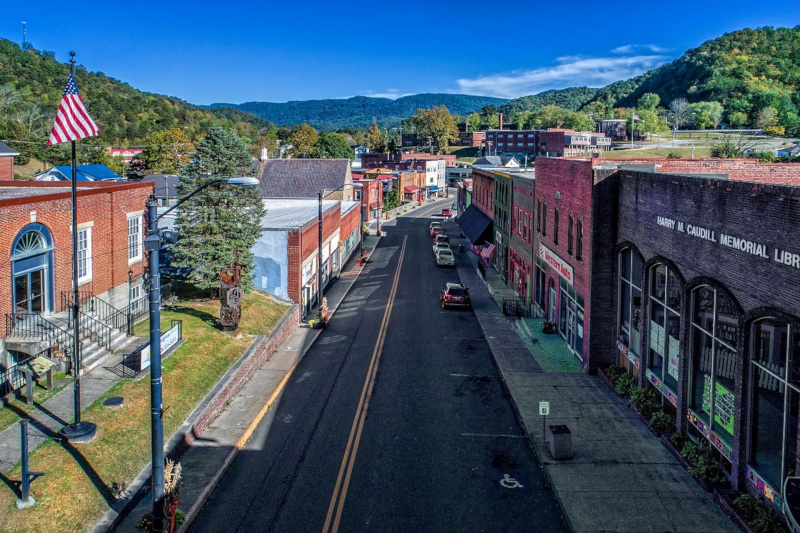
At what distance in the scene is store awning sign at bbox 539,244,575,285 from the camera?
2727 cm

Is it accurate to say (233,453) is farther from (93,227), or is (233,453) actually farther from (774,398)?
(774,398)

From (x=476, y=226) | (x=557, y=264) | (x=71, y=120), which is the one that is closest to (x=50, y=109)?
(x=476, y=226)

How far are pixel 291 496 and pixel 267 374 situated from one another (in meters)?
10.1

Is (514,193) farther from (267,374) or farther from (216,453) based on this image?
(216,453)

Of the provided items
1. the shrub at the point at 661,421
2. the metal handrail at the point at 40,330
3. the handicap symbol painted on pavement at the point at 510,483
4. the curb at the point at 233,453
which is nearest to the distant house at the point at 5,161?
the curb at the point at 233,453

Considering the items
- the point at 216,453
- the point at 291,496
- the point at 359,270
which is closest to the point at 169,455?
the point at 216,453

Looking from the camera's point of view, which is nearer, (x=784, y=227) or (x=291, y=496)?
(x=784, y=227)

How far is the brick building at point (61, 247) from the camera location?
693 inches

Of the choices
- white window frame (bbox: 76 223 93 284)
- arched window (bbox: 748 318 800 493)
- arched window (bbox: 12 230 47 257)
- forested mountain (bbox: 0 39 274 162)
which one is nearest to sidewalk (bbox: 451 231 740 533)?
arched window (bbox: 748 318 800 493)

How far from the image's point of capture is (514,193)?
4256cm

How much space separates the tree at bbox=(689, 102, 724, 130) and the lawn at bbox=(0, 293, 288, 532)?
472ft

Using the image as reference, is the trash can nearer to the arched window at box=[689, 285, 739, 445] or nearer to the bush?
the arched window at box=[689, 285, 739, 445]

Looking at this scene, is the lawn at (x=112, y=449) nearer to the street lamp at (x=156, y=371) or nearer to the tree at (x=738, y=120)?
the street lamp at (x=156, y=371)

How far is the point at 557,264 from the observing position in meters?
29.7
